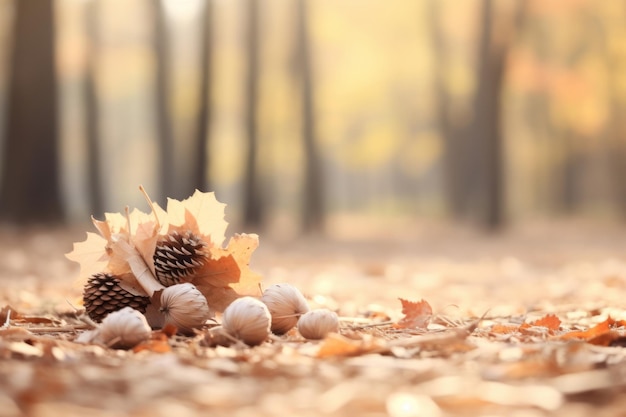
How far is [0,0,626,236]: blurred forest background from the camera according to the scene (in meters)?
10.4

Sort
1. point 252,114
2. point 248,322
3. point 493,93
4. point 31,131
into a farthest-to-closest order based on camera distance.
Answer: point 252,114 → point 493,93 → point 31,131 → point 248,322

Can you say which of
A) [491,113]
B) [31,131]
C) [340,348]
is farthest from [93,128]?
[340,348]

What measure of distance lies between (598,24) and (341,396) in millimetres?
23600

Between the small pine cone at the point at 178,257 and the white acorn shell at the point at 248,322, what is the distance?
1.28ft

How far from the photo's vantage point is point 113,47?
24984 mm

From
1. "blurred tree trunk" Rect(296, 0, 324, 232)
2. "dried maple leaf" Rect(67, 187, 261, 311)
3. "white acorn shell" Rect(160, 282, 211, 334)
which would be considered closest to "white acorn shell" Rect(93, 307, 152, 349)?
"white acorn shell" Rect(160, 282, 211, 334)

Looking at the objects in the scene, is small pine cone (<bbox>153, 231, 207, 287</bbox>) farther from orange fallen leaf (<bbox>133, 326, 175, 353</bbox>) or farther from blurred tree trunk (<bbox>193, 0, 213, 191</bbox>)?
blurred tree trunk (<bbox>193, 0, 213, 191</bbox>)

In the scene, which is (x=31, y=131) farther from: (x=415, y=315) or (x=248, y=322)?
(x=248, y=322)

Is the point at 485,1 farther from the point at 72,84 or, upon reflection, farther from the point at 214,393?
the point at 72,84

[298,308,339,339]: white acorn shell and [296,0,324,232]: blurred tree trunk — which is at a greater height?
[296,0,324,232]: blurred tree trunk

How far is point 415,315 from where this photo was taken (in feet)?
9.02

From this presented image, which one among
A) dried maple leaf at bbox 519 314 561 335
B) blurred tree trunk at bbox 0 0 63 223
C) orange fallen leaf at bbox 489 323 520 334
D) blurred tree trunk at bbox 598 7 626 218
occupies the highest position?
blurred tree trunk at bbox 598 7 626 218

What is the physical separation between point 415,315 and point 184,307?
2.71ft

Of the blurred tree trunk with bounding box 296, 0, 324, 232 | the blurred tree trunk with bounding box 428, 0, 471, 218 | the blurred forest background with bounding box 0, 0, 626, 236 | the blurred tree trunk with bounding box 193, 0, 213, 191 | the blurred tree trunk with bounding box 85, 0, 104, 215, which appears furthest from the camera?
the blurred tree trunk with bounding box 428, 0, 471, 218
